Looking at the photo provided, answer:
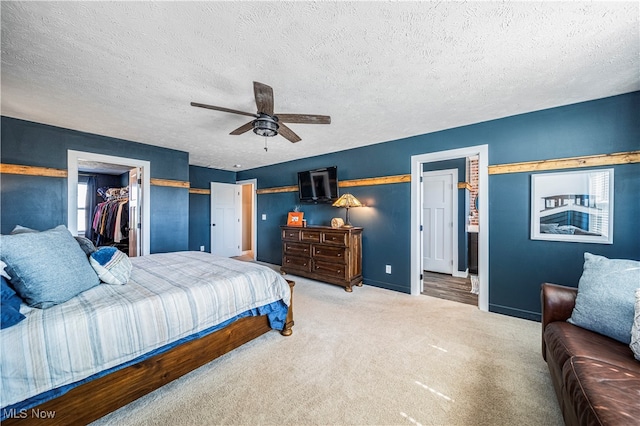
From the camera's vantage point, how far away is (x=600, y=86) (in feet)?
7.15

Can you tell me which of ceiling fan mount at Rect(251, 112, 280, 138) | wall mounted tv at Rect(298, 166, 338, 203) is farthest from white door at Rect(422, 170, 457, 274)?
ceiling fan mount at Rect(251, 112, 280, 138)

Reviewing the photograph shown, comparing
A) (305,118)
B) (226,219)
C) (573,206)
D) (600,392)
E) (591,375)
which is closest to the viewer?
(600,392)

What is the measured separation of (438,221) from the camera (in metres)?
4.85

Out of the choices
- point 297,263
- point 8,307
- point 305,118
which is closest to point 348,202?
point 297,263

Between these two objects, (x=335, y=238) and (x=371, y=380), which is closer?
(x=371, y=380)

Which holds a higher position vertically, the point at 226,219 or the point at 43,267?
the point at 226,219

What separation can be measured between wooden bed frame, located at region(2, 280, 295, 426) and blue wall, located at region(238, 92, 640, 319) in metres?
2.58

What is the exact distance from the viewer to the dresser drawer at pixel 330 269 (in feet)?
12.5

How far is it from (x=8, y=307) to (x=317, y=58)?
226 cm

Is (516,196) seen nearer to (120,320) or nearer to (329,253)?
(329,253)

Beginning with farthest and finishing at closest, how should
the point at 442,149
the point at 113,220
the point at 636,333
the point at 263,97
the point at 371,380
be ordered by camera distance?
1. the point at 113,220
2. the point at 442,149
3. the point at 263,97
4. the point at 371,380
5. the point at 636,333

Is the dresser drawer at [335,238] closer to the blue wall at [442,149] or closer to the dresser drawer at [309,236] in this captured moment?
the dresser drawer at [309,236]

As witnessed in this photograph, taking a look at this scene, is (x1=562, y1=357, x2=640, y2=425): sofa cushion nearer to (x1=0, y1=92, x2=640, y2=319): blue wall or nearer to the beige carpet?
the beige carpet

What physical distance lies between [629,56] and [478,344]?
254cm
